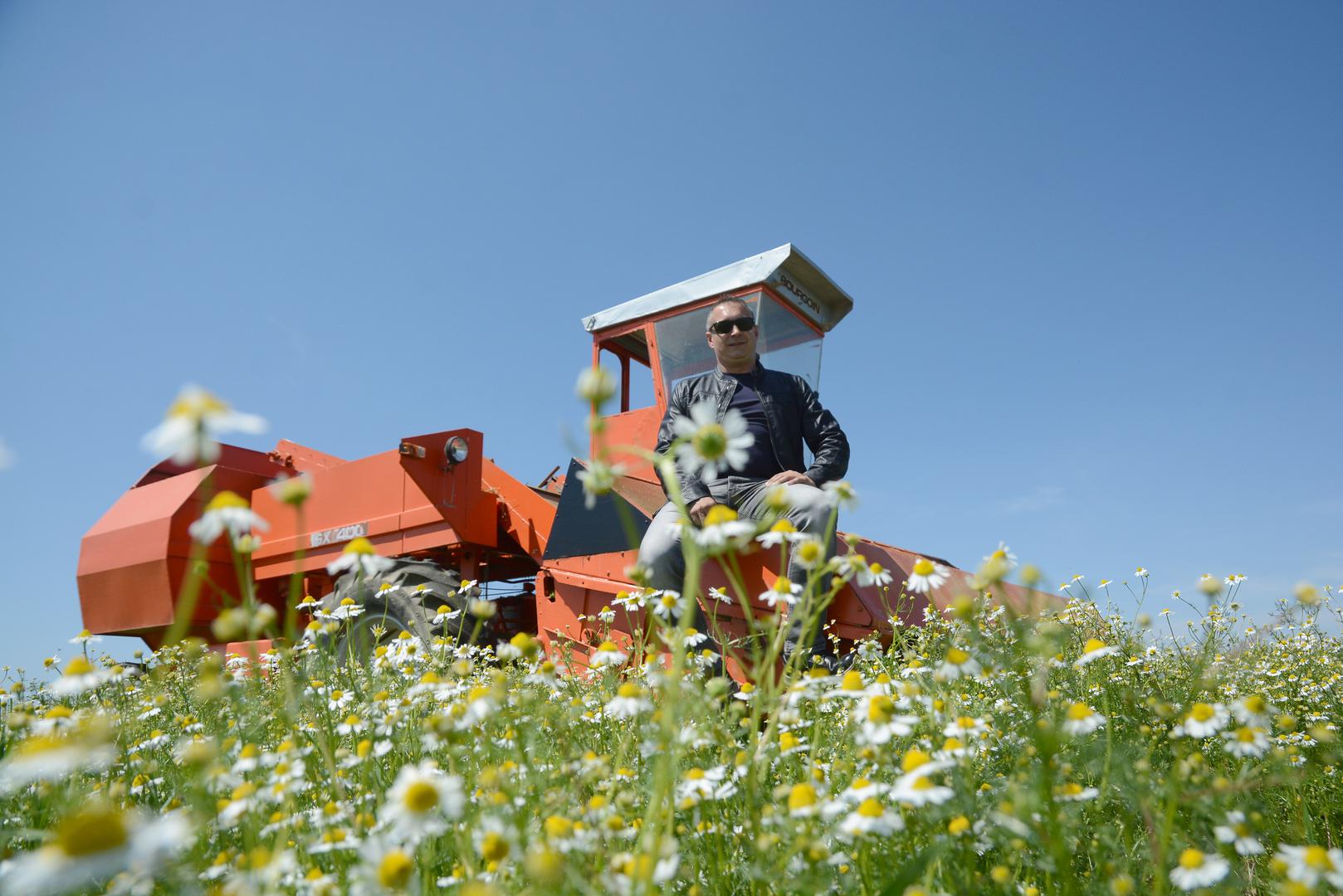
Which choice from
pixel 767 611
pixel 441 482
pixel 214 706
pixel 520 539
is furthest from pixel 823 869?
pixel 441 482

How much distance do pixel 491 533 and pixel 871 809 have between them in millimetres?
4721

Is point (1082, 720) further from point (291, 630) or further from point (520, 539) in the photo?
point (520, 539)

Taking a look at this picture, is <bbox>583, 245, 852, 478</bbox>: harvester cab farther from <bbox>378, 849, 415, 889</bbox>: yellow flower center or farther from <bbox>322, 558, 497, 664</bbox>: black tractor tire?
<bbox>378, 849, 415, 889</bbox>: yellow flower center

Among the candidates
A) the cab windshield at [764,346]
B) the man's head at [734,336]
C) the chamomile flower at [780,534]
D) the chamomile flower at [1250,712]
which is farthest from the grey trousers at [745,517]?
the chamomile flower at [1250,712]

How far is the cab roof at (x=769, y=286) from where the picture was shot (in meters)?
4.96

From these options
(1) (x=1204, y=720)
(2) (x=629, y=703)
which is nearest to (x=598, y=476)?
(2) (x=629, y=703)

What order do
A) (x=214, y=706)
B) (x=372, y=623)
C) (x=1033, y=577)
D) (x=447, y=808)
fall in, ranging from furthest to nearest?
(x=372, y=623), (x=214, y=706), (x=1033, y=577), (x=447, y=808)

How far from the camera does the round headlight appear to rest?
564 centimetres

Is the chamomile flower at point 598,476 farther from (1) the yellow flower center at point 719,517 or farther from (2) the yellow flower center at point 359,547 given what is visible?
(2) the yellow flower center at point 359,547

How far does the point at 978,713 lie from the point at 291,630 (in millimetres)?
1809

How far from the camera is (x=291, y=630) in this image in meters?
1.24

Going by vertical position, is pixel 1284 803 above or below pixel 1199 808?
below

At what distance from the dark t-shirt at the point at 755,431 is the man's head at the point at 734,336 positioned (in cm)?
11

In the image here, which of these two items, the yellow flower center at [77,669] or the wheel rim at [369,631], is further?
the wheel rim at [369,631]
